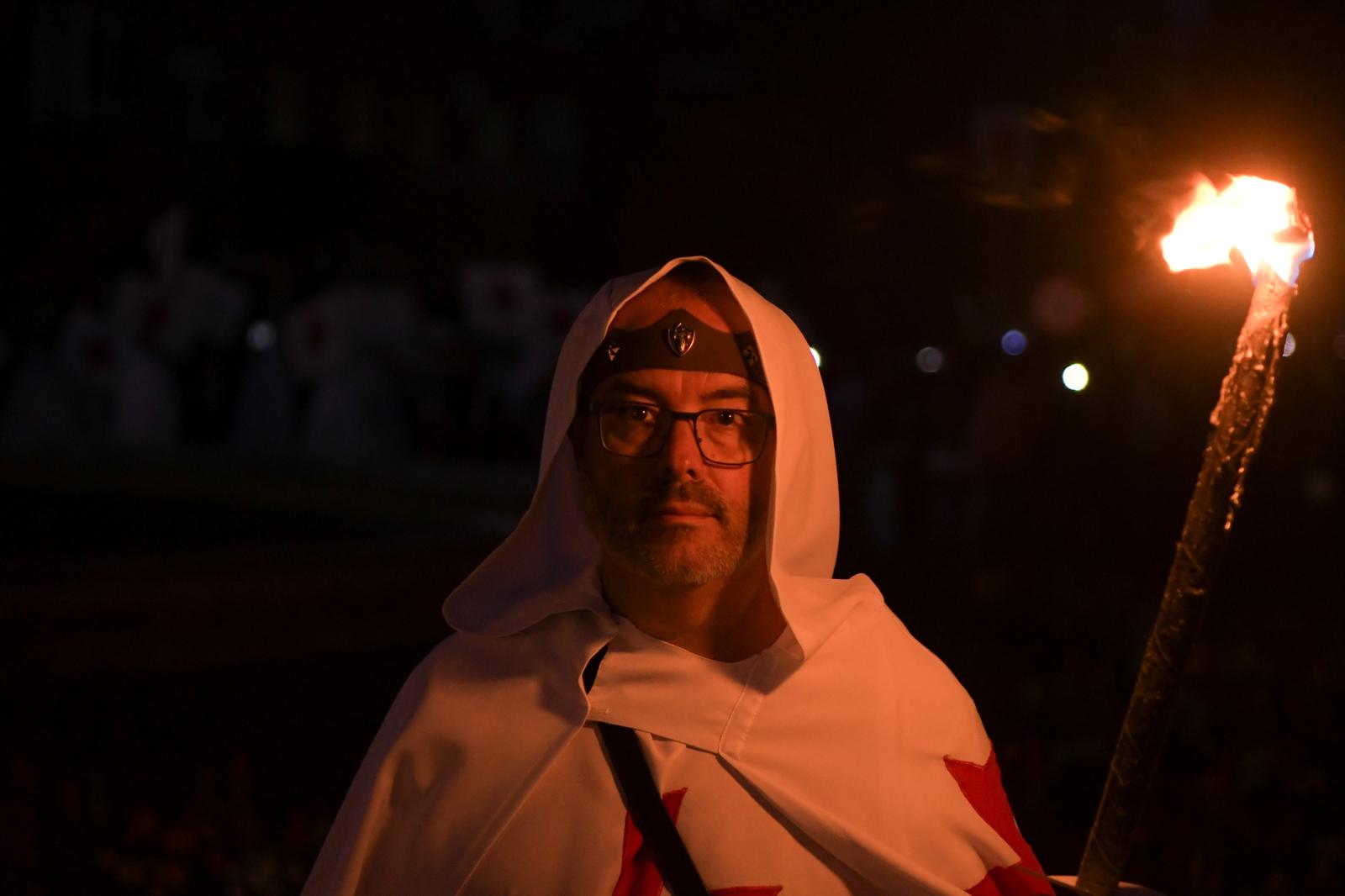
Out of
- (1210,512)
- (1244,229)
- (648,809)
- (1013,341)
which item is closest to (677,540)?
(648,809)

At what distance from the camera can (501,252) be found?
131 ft

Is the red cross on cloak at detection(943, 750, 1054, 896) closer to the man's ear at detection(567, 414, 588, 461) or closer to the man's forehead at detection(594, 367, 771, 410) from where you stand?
the man's forehead at detection(594, 367, 771, 410)

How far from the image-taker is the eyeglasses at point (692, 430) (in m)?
3.10

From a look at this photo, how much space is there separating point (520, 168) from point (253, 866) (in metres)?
37.7

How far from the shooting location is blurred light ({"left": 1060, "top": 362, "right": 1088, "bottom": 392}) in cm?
1384

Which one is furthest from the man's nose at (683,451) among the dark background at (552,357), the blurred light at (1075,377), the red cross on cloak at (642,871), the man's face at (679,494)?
the blurred light at (1075,377)

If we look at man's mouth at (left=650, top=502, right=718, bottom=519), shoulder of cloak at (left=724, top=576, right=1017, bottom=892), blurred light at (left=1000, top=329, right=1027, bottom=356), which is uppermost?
blurred light at (left=1000, top=329, right=1027, bottom=356)

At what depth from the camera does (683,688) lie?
304 centimetres

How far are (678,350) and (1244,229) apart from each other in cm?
110

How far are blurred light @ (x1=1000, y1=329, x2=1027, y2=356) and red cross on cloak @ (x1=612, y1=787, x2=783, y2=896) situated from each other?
639 inches

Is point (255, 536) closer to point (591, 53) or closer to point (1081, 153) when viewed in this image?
point (1081, 153)

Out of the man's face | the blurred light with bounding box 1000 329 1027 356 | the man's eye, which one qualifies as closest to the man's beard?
the man's face

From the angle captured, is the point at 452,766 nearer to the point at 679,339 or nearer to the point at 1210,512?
the point at 679,339

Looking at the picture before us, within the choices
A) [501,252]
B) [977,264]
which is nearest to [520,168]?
[501,252]
